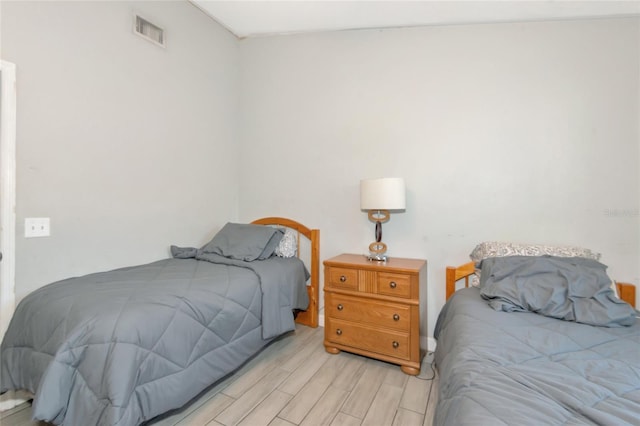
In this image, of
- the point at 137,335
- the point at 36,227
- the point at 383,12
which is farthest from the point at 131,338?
the point at 383,12

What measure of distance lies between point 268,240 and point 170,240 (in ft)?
2.72

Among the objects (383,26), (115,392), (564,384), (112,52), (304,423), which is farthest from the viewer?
(383,26)

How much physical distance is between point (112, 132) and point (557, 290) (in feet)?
9.53

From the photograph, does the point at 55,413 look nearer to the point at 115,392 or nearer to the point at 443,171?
the point at 115,392

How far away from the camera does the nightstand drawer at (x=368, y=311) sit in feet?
6.73

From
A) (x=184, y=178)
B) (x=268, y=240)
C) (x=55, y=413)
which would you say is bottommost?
(x=55, y=413)

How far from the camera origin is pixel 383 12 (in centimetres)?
232

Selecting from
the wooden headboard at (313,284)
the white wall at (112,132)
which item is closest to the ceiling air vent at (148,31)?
the white wall at (112,132)

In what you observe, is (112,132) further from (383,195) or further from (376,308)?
(376,308)

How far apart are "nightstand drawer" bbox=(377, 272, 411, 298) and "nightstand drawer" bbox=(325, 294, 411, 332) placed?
0.25ft

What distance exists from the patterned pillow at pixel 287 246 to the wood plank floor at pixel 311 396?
82cm

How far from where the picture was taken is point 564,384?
2.97ft

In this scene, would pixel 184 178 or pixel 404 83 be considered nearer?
pixel 404 83

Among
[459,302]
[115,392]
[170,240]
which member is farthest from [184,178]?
[459,302]
